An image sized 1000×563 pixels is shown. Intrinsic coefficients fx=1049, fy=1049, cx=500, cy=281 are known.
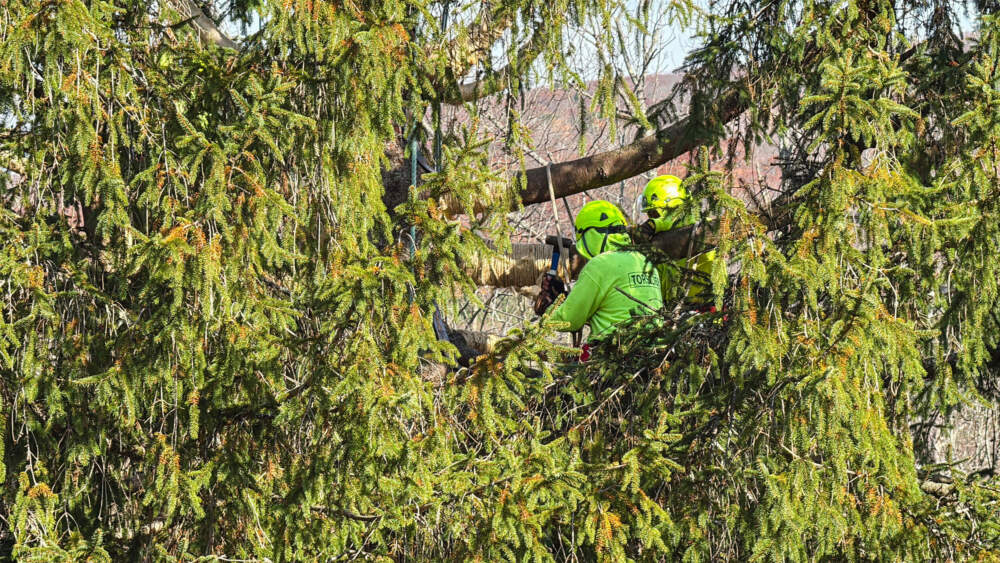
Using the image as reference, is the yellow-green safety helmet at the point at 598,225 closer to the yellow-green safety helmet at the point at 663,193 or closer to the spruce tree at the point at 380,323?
the yellow-green safety helmet at the point at 663,193

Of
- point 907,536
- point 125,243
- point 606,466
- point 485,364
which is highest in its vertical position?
point 125,243

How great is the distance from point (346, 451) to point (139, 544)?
1.22 metres

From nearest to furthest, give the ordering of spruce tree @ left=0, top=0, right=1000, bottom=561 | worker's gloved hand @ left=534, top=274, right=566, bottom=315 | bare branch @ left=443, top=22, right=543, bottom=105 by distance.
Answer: spruce tree @ left=0, top=0, right=1000, bottom=561 < bare branch @ left=443, top=22, right=543, bottom=105 < worker's gloved hand @ left=534, top=274, right=566, bottom=315

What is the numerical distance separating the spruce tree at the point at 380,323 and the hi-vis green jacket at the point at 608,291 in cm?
63

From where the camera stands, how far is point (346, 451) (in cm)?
437

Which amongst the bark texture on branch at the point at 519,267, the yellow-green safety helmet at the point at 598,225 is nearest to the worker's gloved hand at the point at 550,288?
the yellow-green safety helmet at the point at 598,225

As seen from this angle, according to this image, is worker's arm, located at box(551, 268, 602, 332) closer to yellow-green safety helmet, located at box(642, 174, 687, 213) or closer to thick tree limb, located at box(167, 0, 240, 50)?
yellow-green safety helmet, located at box(642, 174, 687, 213)

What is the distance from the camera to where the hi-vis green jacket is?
18.6 feet

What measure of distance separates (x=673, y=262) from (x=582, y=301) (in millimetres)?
622

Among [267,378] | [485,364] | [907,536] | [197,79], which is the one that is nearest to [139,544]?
[267,378]

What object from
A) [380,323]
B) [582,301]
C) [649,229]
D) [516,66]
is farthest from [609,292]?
[380,323]

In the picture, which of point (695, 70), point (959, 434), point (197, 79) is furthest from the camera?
point (959, 434)

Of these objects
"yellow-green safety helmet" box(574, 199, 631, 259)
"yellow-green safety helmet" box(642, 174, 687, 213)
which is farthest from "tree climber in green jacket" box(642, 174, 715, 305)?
"yellow-green safety helmet" box(574, 199, 631, 259)

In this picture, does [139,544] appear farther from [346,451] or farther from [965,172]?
[965,172]
